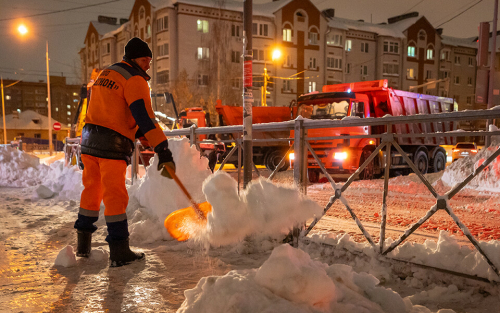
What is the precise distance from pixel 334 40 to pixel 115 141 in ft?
151

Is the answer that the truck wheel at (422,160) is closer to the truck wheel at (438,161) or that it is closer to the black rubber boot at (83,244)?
the truck wheel at (438,161)

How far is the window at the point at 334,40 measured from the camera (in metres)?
45.5

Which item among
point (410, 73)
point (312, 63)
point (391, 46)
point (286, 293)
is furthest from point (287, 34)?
point (286, 293)

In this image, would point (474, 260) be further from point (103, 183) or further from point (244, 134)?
point (103, 183)

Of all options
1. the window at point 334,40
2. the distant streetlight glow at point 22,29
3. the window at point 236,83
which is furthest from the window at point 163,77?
the window at point 334,40

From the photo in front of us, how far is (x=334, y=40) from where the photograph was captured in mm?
45875

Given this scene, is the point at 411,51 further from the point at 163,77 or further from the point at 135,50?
the point at 135,50

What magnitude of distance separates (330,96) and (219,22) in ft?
102

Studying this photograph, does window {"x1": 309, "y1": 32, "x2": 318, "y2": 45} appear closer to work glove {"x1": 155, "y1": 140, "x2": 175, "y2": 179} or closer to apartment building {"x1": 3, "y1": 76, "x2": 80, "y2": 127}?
work glove {"x1": 155, "y1": 140, "x2": 175, "y2": 179}

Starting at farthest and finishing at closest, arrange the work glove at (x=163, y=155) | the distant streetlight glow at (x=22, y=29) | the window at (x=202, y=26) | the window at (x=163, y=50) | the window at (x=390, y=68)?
the window at (x=390, y=68) → the window at (x=202, y=26) → the window at (x=163, y=50) → the distant streetlight glow at (x=22, y=29) → the work glove at (x=163, y=155)

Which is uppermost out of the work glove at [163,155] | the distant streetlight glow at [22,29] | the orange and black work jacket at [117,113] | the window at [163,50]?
the window at [163,50]

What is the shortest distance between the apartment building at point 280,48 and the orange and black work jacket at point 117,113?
28225 millimetres

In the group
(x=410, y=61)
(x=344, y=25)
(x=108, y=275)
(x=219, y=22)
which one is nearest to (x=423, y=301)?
(x=108, y=275)

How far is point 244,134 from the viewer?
185 inches
